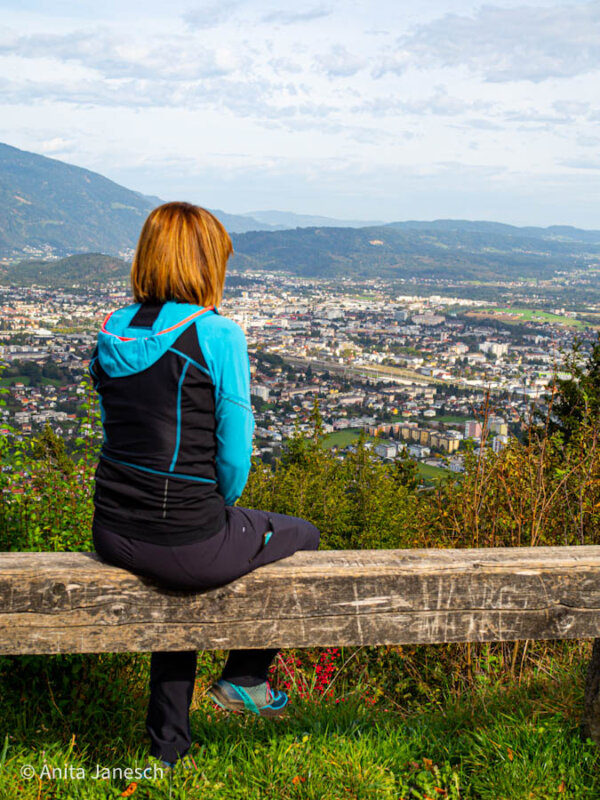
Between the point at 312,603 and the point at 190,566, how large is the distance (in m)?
0.31

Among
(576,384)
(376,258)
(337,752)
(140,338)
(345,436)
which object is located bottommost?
(345,436)

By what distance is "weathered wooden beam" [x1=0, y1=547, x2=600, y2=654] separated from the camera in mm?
1611

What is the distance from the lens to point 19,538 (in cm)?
282

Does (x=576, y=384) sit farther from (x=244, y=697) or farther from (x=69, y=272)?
(x=69, y=272)

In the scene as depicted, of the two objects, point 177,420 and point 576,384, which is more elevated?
point 177,420

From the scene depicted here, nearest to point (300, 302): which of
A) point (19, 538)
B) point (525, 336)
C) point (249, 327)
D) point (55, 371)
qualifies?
point (249, 327)

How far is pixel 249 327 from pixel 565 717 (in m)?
70.7

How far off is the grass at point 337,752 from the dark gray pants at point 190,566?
11 centimetres

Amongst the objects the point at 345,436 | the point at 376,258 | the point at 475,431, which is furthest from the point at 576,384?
the point at 376,258

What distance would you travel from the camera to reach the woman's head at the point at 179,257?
5.48 ft

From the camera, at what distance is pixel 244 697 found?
6.26ft

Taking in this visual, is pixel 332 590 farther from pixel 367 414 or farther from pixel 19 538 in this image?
pixel 367 414

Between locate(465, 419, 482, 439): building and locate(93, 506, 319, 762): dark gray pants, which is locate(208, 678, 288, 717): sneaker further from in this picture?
locate(465, 419, 482, 439): building

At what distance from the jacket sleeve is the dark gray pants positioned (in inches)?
4.7
